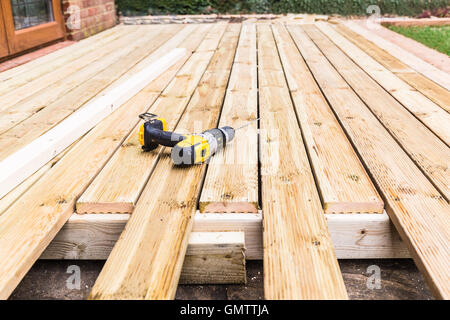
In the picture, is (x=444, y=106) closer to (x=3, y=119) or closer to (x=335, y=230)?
(x=335, y=230)

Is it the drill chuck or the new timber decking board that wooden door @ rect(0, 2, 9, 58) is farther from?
the drill chuck

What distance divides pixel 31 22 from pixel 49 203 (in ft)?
9.45

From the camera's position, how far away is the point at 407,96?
2.36 m

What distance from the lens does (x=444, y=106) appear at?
7.23 feet

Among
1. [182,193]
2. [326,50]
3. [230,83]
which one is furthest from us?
[326,50]

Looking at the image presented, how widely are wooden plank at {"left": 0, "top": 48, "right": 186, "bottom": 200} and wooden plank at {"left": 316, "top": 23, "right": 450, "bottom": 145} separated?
1383 millimetres

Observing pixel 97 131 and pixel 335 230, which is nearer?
pixel 335 230

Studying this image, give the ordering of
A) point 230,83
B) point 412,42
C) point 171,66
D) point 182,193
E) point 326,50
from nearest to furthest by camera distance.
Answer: point 182,193
point 230,83
point 171,66
point 326,50
point 412,42

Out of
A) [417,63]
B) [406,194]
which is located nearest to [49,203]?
[406,194]

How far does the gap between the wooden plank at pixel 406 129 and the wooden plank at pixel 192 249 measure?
2.15 ft

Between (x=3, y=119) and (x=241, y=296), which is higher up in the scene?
(x=3, y=119)

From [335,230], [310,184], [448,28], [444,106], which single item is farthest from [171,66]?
[448,28]

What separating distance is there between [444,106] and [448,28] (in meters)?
4.50

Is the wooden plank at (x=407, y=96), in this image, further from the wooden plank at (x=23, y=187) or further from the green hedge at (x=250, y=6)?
the green hedge at (x=250, y=6)
